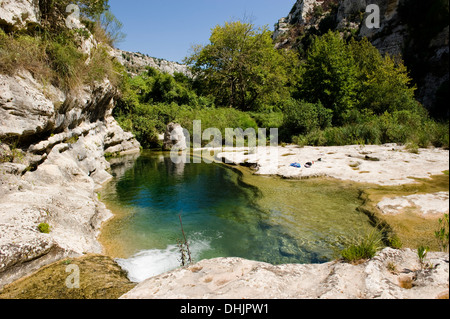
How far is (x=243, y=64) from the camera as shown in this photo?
29.2 meters

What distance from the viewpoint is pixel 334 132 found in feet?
57.0

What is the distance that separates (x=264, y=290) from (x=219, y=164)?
12648 mm

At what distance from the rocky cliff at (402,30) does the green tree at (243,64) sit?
44.1 ft

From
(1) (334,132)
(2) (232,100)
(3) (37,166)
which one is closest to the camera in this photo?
(3) (37,166)

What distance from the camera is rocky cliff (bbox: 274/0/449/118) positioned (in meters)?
1.79

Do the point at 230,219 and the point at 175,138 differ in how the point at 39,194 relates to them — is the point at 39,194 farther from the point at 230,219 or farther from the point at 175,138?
the point at 175,138

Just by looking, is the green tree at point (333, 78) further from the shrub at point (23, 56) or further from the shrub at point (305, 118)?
the shrub at point (23, 56)

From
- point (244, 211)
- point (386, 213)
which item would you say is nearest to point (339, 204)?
point (386, 213)

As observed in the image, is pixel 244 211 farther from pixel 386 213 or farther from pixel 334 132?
pixel 334 132

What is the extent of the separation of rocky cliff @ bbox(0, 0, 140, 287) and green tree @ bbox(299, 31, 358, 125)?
1928 cm

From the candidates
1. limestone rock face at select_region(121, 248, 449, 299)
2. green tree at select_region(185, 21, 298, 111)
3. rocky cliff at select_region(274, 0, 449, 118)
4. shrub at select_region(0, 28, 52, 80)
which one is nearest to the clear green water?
limestone rock face at select_region(121, 248, 449, 299)

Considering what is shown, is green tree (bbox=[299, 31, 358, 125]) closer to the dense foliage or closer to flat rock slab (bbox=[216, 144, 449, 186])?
the dense foliage

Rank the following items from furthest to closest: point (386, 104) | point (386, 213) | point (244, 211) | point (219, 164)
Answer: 1. point (386, 104)
2. point (219, 164)
3. point (244, 211)
4. point (386, 213)

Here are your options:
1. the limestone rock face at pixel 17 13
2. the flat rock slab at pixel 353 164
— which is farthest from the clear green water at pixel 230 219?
the limestone rock face at pixel 17 13
